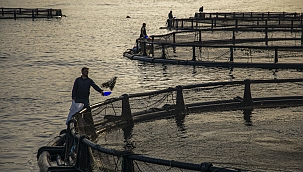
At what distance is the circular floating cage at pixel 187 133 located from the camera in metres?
13.5

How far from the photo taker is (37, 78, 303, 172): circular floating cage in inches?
532

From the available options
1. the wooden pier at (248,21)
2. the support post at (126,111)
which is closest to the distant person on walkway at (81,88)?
the support post at (126,111)

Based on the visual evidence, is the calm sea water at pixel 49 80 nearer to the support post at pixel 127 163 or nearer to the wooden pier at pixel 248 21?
the support post at pixel 127 163

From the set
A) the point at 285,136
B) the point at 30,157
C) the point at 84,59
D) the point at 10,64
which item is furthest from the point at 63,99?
the point at 84,59

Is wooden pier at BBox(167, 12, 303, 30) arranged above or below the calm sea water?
above

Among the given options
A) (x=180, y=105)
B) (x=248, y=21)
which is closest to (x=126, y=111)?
(x=180, y=105)

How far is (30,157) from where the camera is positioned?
1817cm

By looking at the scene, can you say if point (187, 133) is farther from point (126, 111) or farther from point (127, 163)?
point (127, 163)

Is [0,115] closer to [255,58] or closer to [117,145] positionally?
[117,145]

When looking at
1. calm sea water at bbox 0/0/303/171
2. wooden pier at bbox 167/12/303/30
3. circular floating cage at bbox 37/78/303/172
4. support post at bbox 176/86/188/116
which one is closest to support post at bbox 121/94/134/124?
circular floating cage at bbox 37/78/303/172

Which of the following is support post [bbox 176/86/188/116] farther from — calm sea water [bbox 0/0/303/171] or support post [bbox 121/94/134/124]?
calm sea water [bbox 0/0/303/171]

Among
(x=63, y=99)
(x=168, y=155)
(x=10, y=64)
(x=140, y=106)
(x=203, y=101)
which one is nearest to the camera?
(x=168, y=155)

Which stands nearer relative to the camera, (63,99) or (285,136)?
(285,136)

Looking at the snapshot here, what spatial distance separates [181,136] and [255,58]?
70.3 feet
